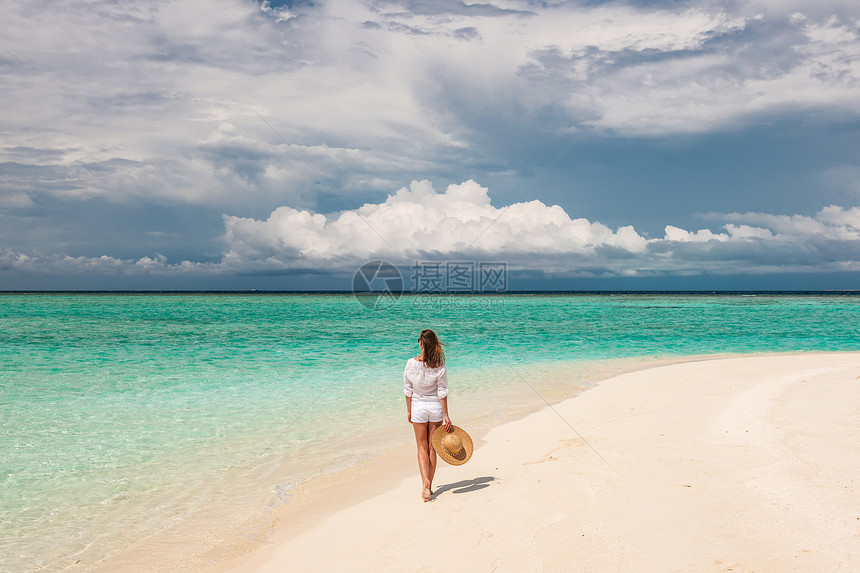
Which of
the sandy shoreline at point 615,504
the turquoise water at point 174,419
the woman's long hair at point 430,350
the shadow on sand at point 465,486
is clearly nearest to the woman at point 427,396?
the woman's long hair at point 430,350

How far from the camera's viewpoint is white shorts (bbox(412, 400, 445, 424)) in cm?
700

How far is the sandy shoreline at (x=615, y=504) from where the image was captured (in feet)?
16.0

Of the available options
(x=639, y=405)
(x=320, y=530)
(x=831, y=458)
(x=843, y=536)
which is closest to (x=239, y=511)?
(x=320, y=530)

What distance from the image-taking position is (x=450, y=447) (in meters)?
6.95

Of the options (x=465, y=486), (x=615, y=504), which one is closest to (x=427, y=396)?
(x=465, y=486)

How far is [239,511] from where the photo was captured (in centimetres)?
718

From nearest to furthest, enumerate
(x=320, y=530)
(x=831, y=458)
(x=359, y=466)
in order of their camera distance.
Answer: (x=320, y=530) < (x=831, y=458) < (x=359, y=466)

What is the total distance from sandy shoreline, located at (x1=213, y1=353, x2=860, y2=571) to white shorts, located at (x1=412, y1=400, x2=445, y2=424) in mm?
1028

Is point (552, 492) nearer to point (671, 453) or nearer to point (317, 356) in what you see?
point (671, 453)

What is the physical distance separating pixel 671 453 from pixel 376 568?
487cm

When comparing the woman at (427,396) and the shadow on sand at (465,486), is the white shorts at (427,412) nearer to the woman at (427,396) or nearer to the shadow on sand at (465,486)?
the woman at (427,396)

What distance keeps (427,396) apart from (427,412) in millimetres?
208

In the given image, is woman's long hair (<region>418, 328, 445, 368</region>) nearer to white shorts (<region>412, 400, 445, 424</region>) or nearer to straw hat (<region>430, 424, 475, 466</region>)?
white shorts (<region>412, 400, 445, 424</region>)

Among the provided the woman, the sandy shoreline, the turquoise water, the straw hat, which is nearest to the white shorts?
the woman
